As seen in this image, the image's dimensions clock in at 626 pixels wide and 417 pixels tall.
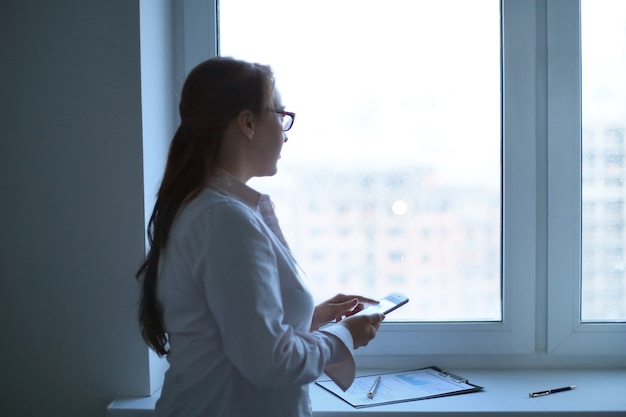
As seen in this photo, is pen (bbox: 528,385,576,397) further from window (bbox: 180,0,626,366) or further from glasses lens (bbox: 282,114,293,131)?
glasses lens (bbox: 282,114,293,131)

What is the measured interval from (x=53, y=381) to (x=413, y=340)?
100 cm

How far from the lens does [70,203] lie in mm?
1589

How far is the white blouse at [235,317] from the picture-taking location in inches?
39.6

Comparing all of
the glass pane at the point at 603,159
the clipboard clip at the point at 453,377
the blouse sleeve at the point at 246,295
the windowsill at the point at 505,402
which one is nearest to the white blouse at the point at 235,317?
the blouse sleeve at the point at 246,295

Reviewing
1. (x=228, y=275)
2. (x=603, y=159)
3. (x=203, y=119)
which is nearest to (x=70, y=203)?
(x=203, y=119)

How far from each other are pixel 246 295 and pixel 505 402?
898 millimetres

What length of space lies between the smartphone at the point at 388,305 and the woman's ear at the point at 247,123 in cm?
48

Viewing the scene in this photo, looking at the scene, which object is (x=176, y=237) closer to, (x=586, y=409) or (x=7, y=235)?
(x=7, y=235)

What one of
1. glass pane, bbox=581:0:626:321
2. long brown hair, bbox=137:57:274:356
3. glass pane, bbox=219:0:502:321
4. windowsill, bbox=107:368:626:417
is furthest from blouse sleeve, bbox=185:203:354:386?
glass pane, bbox=581:0:626:321

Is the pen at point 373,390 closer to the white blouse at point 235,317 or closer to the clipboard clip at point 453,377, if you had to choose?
the clipboard clip at point 453,377

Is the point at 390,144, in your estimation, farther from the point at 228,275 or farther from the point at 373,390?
the point at 228,275

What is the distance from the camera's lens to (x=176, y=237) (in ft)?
3.59

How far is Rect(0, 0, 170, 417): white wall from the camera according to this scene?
5.16 ft

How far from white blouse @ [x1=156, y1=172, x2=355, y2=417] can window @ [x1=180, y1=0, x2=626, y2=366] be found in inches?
26.4
